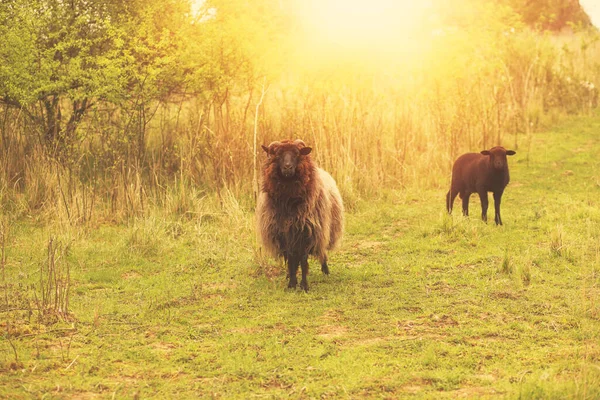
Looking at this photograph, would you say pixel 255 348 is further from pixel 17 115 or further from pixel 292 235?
pixel 17 115

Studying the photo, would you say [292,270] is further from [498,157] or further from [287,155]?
[498,157]

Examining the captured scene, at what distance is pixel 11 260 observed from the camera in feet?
27.4

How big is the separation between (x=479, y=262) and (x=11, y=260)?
5.40 meters

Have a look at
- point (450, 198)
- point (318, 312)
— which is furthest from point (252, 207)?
point (318, 312)

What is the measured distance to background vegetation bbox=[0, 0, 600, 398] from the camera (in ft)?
16.9

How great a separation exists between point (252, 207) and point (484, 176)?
340 centimetres

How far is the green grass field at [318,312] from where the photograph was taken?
15.7 feet

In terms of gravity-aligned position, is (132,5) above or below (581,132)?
above

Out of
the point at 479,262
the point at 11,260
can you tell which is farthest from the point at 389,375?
the point at 11,260

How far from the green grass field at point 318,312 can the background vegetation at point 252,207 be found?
27 mm

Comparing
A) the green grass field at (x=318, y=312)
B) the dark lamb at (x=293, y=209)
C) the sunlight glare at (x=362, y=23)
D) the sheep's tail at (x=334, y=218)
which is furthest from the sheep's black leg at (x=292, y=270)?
the sunlight glare at (x=362, y=23)

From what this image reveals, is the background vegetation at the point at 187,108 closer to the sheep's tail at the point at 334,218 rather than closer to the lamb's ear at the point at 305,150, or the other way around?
the sheep's tail at the point at 334,218

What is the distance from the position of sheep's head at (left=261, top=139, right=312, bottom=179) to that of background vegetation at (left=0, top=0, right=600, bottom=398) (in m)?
1.20

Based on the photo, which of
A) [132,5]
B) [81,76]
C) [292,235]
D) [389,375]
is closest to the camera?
[389,375]
